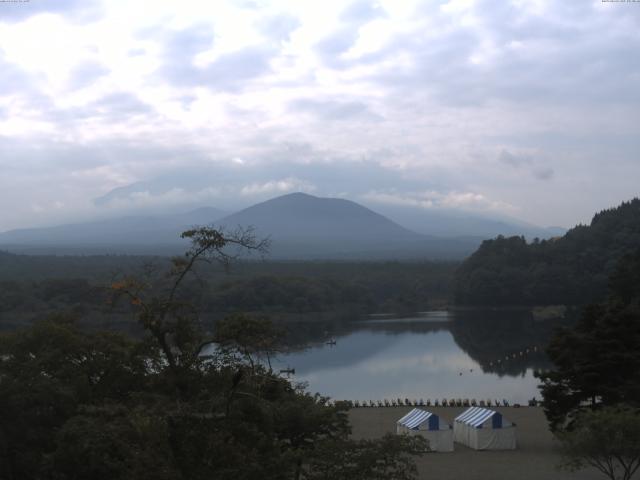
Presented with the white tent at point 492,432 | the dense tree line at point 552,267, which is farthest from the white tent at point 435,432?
the dense tree line at point 552,267

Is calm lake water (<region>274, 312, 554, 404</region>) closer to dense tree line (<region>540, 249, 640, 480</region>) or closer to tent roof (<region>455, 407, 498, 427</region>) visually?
tent roof (<region>455, 407, 498, 427</region>)

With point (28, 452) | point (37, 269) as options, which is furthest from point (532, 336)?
point (37, 269)

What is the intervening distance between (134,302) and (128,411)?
832mm

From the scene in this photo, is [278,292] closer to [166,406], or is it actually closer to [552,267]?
[552,267]

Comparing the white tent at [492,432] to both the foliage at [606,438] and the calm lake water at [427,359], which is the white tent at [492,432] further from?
the calm lake water at [427,359]

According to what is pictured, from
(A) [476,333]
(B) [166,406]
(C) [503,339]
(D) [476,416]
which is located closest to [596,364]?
(D) [476,416]

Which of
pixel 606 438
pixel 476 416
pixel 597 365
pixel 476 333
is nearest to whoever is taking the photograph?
pixel 606 438

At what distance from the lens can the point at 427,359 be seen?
2948cm

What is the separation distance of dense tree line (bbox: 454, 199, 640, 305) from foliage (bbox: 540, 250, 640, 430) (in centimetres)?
3536

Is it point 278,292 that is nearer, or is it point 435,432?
point 435,432

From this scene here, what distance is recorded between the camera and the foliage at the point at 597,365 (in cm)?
1239

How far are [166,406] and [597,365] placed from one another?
28.7ft

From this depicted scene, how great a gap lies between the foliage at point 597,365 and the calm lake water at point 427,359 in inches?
309

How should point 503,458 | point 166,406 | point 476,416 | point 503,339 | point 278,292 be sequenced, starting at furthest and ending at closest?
point 278,292
point 503,339
point 476,416
point 503,458
point 166,406
